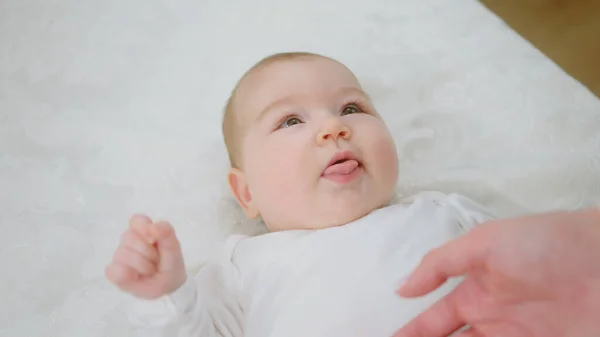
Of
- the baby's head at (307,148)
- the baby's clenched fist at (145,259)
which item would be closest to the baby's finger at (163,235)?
the baby's clenched fist at (145,259)

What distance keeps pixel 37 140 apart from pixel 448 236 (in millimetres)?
748

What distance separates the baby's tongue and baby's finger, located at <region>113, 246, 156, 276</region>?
0.89ft

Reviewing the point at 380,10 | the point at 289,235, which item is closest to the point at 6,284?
the point at 289,235

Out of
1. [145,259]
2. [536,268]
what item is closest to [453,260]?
[536,268]

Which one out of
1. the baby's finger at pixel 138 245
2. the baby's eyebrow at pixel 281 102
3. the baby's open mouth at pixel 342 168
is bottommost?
the baby's finger at pixel 138 245

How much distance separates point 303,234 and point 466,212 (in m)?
0.25

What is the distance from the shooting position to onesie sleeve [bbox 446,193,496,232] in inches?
35.9

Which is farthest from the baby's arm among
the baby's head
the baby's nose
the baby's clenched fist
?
the baby's nose

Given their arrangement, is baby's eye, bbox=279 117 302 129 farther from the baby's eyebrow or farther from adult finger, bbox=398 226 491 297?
adult finger, bbox=398 226 491 297

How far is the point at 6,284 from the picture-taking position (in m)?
0.94

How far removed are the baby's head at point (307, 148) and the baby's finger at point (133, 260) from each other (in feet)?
0.75

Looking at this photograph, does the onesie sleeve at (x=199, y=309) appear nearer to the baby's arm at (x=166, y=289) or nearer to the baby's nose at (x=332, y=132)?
the baby's arm at (x=166, y=289)

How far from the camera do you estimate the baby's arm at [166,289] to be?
28.2 inches

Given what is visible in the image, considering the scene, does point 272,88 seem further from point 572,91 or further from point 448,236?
point 572,91
